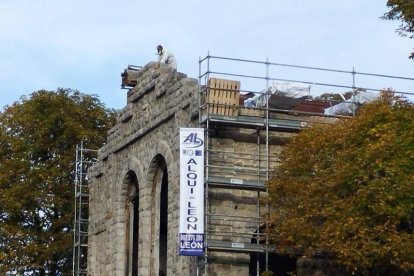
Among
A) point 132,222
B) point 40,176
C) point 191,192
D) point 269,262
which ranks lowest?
point 269,262

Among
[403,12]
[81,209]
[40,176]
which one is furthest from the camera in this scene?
[40,176]

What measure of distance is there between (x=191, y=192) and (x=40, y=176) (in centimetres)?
2026

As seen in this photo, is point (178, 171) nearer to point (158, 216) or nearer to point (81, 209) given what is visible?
point (158, 216)

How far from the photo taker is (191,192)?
98.6 ft

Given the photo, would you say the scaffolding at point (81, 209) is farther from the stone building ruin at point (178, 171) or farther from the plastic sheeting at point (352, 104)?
the plastic sheeting at point (352, 104)

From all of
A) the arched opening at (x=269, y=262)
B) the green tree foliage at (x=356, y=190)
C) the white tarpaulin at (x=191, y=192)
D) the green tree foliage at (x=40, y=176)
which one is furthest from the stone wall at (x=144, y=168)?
the green tree foliage at (x=40, y=176)

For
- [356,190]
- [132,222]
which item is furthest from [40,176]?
[356,190]

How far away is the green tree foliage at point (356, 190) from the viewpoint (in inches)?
1005

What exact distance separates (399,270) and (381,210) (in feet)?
11.2

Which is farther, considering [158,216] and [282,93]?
→ [158,216]

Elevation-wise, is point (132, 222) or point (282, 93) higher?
point (282, 93)

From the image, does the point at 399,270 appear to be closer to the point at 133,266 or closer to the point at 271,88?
the point at 271,88

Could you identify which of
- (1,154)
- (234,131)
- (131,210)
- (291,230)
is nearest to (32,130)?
(1,154)

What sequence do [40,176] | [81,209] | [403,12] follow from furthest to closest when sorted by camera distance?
[40,176] → [81,209] → [403,12]
